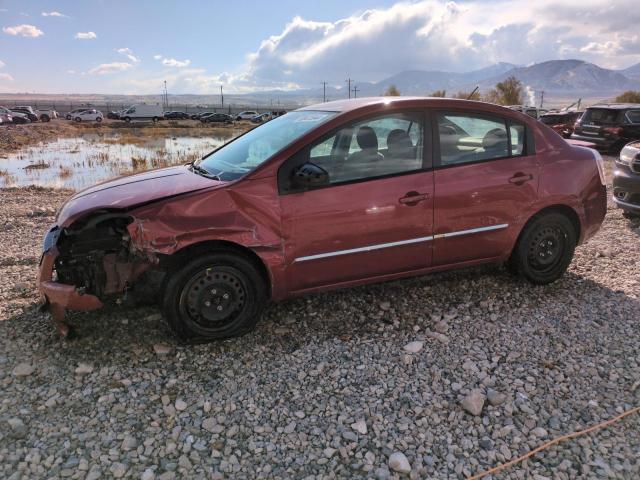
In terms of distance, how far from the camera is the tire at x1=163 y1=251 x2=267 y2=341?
3512 millimetres

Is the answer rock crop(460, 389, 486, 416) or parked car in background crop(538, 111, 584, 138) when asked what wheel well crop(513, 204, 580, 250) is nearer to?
rock crop(460, 389, 486, 416)

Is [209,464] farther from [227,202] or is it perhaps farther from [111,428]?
[227,202]

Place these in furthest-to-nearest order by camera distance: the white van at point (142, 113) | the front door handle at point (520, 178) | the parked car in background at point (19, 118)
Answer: the white van at point (142, 113) < the parked car in background at point (19, 118) < the front door handle at point (520, 178)

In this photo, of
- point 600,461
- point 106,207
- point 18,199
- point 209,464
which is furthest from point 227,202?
point 18,199

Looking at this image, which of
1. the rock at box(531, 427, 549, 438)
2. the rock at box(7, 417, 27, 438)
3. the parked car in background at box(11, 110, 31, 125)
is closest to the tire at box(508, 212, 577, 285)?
the rock at box(531, 427, 549, 438)

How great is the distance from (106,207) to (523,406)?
3.14m

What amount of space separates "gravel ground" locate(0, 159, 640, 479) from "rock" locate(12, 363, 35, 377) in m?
0.01

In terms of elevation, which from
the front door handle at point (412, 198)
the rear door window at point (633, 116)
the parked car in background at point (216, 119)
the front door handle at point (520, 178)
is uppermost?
the parked car in background at point (216, 119)

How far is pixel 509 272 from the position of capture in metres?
4.88

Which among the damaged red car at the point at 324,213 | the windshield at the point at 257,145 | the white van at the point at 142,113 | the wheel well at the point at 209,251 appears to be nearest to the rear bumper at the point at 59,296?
the damaged red car at the point at 324,213

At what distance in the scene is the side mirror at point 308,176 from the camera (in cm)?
358

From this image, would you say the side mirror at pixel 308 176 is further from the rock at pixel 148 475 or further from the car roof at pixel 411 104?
the rock at pixel 148 475

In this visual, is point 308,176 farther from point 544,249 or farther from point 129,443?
point 544,249

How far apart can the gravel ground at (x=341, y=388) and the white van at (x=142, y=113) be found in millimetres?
63451
